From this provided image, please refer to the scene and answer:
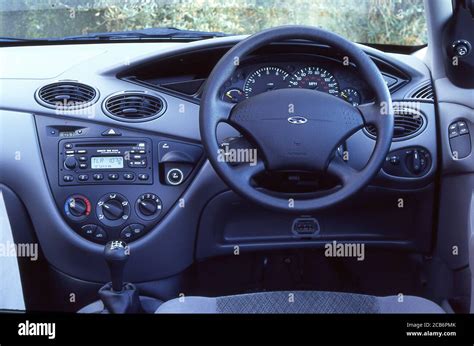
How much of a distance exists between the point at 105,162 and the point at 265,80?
0.53 metres

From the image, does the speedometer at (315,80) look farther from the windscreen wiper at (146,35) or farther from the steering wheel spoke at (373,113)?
the windscreen wiper at (146,35)

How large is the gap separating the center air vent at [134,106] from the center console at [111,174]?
0.17 feet

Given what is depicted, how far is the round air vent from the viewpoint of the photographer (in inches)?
88.4

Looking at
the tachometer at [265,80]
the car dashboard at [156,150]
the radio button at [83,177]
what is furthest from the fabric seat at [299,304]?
the tachometer at [265,80]

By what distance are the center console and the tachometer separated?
0.80ft

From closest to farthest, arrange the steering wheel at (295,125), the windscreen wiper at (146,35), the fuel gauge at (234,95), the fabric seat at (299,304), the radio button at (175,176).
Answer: the fabric seat at (299,304) → the steering wheel at (295,125) → the fuel gauge at (234,95) → the radio button at (175,176) → the windscreen wiper at (146,35)

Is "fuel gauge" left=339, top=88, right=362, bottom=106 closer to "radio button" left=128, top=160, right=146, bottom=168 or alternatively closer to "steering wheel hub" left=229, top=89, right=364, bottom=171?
"steering wheel hub" left=229, top=89, right=364, bottom=171

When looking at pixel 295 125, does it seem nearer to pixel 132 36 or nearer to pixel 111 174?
pixel 111 174

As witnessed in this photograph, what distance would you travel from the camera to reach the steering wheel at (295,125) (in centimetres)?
194

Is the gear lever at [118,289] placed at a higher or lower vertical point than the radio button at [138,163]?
lower

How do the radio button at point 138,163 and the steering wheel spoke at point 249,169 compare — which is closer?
the steering wheel spoke at point 249,169
